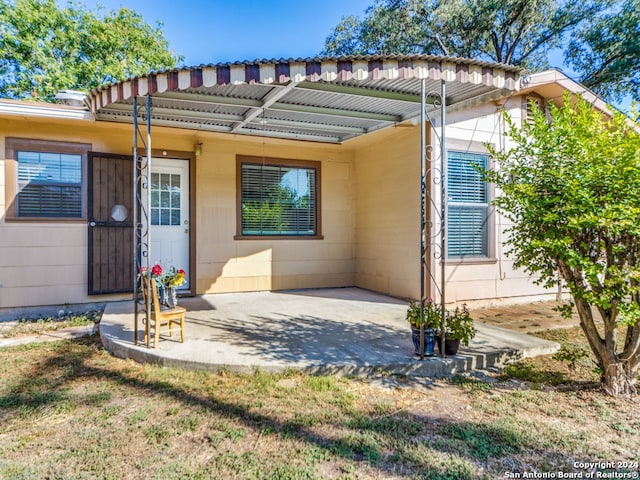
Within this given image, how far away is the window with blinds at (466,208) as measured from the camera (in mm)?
5820

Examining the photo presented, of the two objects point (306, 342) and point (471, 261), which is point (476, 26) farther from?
point (306, 342)

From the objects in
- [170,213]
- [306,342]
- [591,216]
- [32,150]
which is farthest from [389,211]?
[32,150]

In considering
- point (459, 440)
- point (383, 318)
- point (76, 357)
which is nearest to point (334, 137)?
point (383, 318)

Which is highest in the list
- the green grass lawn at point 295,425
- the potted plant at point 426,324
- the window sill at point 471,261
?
the window sill at point 471,261

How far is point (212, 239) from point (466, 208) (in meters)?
4.07

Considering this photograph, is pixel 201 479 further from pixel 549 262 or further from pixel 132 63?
pixel 132 63

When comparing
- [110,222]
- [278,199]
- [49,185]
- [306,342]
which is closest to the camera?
[306,342]

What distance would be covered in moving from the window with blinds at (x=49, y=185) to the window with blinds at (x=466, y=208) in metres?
5.43

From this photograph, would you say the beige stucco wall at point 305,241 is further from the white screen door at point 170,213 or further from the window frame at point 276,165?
the white screen door at point 170,213

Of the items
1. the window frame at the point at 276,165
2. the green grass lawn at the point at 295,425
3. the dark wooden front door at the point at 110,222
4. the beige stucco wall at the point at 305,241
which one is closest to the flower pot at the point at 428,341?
the green grass lawn at the point at 295,425

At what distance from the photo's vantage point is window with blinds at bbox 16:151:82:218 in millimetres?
5336

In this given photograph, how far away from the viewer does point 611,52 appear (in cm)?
Result: 1277

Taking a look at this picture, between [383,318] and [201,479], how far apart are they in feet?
10.9

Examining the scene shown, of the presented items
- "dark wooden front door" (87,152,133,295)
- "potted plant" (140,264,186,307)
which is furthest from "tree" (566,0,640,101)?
"potted plant" (140,264,186,307)
